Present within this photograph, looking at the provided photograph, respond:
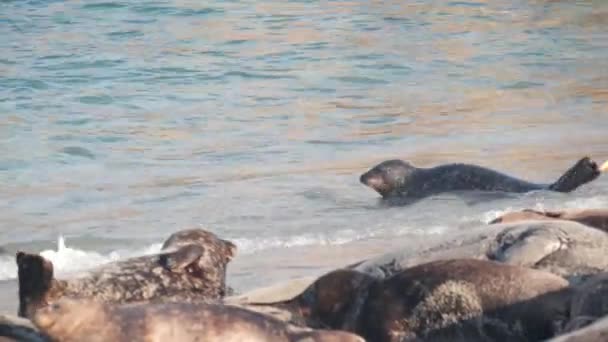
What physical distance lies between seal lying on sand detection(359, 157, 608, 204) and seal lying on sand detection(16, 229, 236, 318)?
3.12 metres

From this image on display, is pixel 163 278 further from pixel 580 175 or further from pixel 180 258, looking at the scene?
pixel 580 175

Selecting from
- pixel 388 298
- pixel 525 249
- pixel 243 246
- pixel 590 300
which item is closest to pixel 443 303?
pixel 388 298

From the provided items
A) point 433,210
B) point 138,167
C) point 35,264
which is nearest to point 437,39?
point 138,167

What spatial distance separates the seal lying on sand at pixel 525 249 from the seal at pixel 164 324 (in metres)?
0.97

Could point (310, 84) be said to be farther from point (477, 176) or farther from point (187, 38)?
point (477, 176)

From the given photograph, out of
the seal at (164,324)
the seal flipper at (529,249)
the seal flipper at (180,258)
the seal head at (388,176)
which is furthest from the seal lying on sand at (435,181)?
the seal at (164,324)

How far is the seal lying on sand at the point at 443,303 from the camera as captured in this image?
471cm

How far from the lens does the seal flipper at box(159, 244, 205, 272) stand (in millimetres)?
6242

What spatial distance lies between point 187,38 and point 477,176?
9409mm

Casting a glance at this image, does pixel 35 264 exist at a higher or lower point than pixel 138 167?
higher

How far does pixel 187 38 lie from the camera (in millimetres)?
18516

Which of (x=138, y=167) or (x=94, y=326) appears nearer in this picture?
(x=94, y=326)

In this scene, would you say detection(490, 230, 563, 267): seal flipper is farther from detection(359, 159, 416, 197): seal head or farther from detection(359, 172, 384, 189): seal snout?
detection(359, 172, 384, 189): seal snout

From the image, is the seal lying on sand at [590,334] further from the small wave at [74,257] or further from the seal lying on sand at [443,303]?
the small wave at [74,257]
